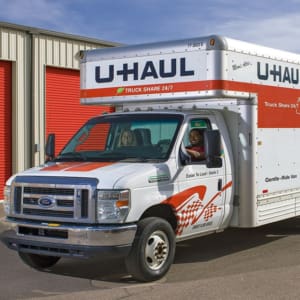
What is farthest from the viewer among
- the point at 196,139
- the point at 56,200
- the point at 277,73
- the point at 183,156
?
the point at 277,73

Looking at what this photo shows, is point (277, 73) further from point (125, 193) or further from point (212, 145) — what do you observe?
point (125, 193)

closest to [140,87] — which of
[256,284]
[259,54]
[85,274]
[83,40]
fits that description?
[259,54]

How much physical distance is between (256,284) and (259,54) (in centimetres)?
349

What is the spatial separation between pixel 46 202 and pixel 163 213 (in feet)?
4.80

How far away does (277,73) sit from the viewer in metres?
9.18

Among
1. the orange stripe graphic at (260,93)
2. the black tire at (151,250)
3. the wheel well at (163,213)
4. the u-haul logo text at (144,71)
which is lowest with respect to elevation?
the black tire at (151,250)

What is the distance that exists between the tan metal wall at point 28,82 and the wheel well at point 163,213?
9033 mm

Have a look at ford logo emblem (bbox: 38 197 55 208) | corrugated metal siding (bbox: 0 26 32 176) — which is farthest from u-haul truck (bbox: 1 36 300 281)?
corrugated metal siding (bbox: 0 26 32 176)

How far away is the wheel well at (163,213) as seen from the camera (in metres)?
7.33

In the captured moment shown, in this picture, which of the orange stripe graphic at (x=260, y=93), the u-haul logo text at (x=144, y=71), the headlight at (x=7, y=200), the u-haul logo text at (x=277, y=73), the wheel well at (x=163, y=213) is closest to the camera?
the wheel well at (x=163, y=213)

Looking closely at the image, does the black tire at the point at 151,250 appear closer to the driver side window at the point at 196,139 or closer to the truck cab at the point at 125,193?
the truck cab at the point at 125,193

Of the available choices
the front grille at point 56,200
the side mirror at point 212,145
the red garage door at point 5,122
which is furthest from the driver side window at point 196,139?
the red garage door at point 5,122

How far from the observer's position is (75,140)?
8367mm

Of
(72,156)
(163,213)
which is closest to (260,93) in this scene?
(163,213)
